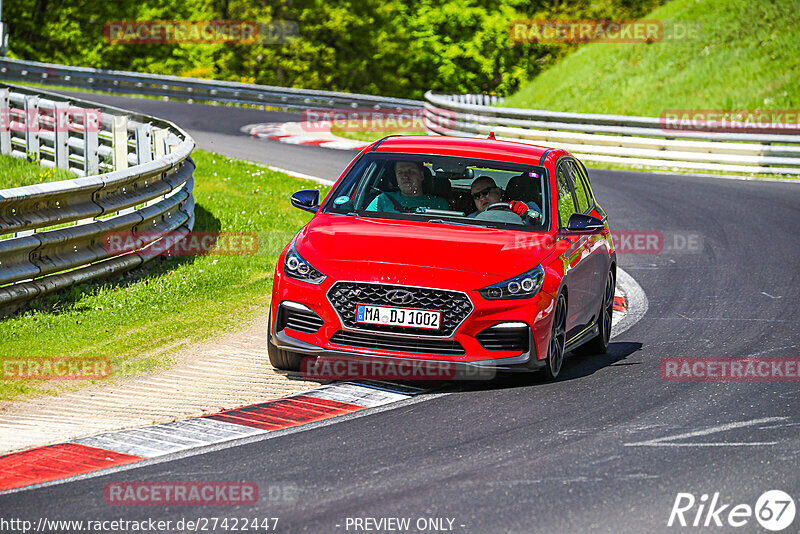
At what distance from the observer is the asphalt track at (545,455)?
17.7 ft

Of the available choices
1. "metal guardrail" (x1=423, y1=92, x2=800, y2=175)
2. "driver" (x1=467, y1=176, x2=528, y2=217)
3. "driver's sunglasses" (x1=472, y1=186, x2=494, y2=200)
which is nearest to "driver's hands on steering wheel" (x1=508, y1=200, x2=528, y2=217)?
"driver" (x1=467, y1=176, x2=528, y2=217)

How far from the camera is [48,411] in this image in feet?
24.0

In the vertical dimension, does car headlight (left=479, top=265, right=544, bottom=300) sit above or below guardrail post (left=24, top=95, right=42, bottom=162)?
above

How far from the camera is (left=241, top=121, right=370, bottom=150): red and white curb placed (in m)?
29.3

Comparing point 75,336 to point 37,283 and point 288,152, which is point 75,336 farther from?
point 288,152

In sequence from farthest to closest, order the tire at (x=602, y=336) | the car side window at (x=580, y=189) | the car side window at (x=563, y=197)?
the car side window at (x=580, y=189) < the tire at (x=602, y=336) < the car side window at (x=563, y=197)

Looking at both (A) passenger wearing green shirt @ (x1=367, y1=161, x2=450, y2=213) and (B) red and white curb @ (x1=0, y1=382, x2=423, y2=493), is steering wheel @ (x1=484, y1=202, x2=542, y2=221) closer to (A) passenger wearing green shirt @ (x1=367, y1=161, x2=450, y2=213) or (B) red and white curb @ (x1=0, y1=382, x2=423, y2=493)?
(A) passenger wearing green shirt @ (x1=367, y1=161, x2=450, y2=213)

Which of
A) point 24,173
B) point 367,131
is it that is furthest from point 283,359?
point 367,131

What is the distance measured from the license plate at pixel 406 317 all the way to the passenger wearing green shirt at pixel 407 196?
1.43 metres

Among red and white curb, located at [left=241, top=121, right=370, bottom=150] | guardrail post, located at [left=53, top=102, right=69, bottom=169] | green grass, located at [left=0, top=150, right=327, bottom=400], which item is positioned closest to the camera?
green grass, located at [left=0, top=150, right=327, bottom=400]

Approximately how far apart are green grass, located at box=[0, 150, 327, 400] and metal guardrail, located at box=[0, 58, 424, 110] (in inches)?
967

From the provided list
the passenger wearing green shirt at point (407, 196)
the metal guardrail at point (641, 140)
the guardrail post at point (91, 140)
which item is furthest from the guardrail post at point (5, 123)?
the passenger wearing green shirt at point (407, 196)

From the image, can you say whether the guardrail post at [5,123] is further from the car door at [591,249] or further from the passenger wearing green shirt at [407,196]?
the passenger wearing green shirt at [407,196]

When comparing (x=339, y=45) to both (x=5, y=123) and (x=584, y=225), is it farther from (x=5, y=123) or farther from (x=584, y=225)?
(x=584, y=225)
